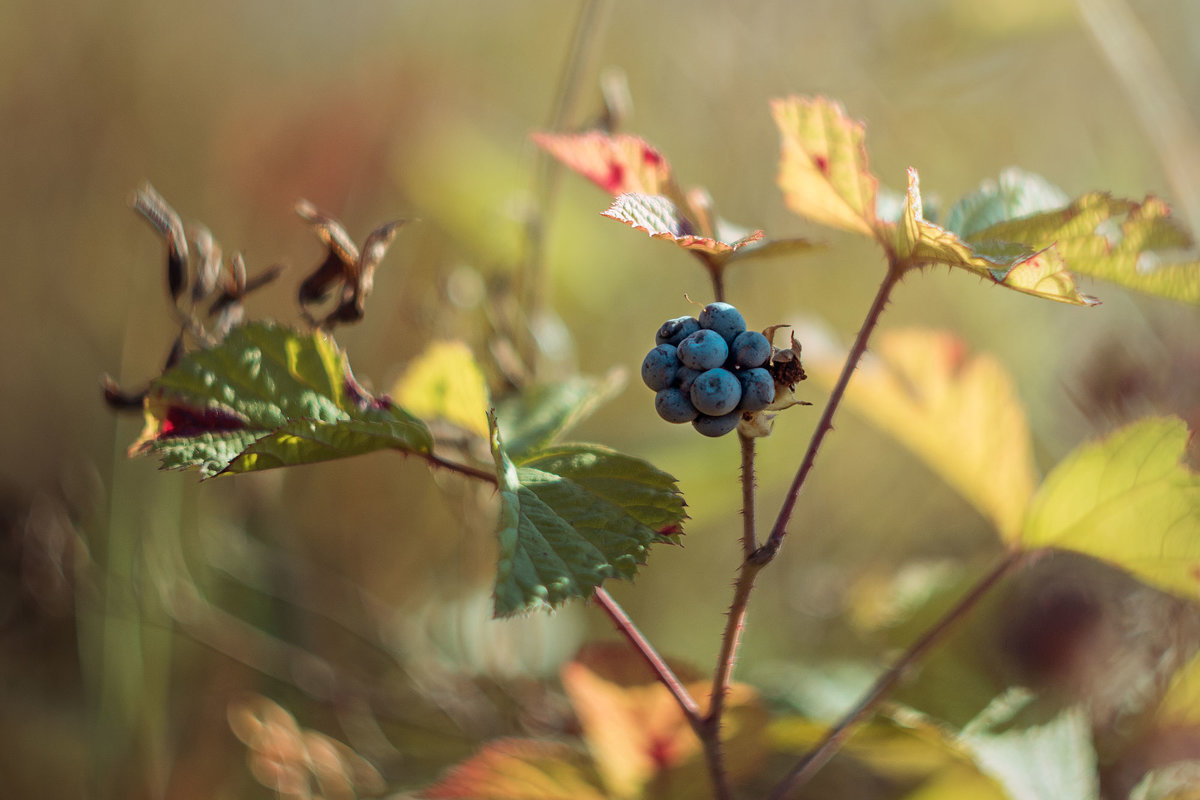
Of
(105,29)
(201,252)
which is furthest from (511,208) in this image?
(105,29)

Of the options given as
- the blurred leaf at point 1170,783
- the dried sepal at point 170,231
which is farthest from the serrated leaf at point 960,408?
the dried sepal at point 170,231

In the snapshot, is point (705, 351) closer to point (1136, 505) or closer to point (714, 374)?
point (714, 374)

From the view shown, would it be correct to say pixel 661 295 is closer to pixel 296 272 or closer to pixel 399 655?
pixel 296 272

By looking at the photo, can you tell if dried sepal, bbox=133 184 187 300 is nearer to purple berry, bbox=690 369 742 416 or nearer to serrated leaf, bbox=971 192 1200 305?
purple berry, bbox=690 369 742 416

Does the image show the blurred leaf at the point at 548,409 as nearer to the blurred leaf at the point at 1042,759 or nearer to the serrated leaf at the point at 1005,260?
the serrated leaf at the point at 1005,260

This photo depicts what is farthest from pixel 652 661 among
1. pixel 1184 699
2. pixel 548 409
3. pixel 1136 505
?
pixel 1184 699

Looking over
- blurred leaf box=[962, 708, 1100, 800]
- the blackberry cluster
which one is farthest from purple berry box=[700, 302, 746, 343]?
blurred leaf box=[962, 708, 1100, 800]
